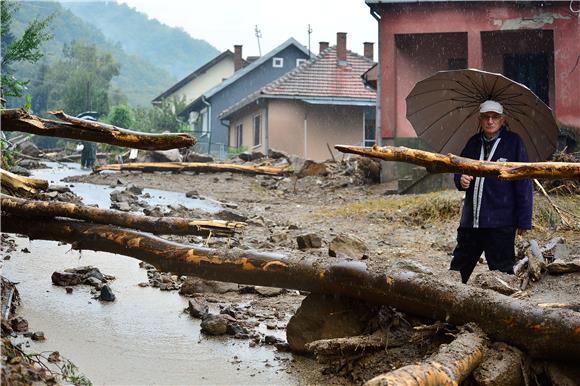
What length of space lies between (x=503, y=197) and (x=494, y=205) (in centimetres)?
9

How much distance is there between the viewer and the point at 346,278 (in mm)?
4957

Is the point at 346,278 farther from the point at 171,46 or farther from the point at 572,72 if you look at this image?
the point at 171,46

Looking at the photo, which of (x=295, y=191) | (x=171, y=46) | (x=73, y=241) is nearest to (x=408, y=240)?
(x=73, y=241)

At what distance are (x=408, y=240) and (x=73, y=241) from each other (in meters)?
5.92

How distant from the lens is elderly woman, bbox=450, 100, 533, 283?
5871 millimetres

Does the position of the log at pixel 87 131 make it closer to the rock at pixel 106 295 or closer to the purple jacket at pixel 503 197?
the rock at pixel 106 295

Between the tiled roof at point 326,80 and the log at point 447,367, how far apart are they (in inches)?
1111

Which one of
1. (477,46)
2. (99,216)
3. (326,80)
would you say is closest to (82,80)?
(326,80)

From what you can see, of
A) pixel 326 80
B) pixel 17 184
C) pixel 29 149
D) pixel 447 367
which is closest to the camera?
pixel 447 367

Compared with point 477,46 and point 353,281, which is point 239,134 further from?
point 353,281

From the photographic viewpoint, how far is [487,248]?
6.02m

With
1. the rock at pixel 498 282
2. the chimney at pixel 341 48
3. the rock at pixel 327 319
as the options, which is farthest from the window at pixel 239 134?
the rock at pixel 327 319

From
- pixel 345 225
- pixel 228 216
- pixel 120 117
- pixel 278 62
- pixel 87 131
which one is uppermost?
pixel 278 62

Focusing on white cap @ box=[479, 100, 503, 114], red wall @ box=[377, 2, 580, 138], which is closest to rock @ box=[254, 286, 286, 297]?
white cap @ box=[479, 100, 503, 114]
